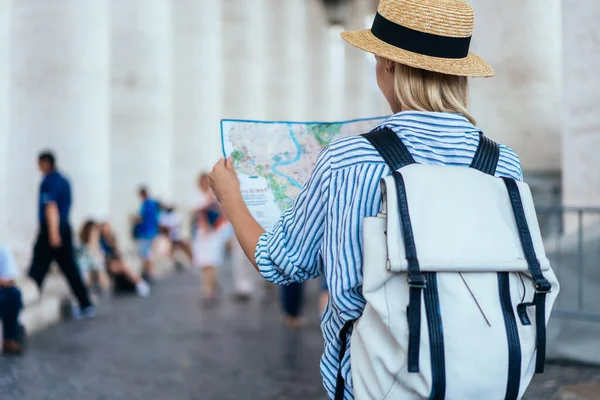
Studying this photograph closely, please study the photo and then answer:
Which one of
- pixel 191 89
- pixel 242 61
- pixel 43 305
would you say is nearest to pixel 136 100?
pixel 191 89

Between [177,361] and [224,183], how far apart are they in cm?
510

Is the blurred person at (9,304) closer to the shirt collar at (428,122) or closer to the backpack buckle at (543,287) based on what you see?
the shirt collar at (428,122)

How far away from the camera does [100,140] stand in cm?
1374

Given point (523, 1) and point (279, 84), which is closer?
point (523, 1)

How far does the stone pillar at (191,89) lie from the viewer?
2355cm

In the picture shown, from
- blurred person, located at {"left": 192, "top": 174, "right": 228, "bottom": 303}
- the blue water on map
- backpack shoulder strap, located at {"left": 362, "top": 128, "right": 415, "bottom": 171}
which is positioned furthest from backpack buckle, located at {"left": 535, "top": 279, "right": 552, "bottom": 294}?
blurred person, located at {"left": 192, "top": 174, "right": 228, "bottom": 303}

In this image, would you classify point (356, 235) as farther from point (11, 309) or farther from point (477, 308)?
point (11, 309)

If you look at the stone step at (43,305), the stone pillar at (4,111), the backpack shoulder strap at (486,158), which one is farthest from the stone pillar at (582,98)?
the stone pillar at (4,111)

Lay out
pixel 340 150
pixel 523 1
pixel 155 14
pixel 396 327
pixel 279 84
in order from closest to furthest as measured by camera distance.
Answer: pixel 396 327
pixel 340 150
pixel 523 1
pixel 155 14
pixel 279 84

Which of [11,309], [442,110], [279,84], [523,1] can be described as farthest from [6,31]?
[279,84]

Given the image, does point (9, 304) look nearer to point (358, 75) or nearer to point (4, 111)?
point (4, 111)

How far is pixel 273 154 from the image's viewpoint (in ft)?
9.80

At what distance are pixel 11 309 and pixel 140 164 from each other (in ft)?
35.1

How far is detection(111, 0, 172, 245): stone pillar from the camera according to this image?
57.7 ft
